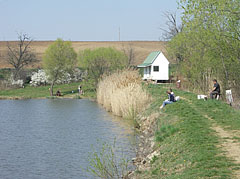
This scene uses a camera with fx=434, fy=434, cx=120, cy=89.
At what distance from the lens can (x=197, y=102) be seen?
2300cm

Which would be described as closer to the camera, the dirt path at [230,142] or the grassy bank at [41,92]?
the dirt path at [230,142]

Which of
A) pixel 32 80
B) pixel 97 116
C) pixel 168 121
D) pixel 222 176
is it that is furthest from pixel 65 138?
pixel 32 80

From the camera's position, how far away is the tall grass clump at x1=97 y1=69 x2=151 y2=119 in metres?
26.2

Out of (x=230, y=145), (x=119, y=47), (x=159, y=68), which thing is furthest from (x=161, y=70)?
(x=119, y=47)

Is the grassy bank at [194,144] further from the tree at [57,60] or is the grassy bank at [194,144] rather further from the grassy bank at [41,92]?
the tree at [57,60]

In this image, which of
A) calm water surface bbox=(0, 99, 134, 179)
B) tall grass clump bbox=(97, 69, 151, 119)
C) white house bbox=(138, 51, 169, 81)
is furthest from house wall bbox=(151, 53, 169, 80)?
calm water surface bbox=(0, 99, 134, 179)

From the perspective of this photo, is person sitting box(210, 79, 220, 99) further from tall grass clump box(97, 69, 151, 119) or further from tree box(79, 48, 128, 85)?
tree box(79, 48, 128, 85)

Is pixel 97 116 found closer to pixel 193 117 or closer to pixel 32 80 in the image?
pixel 193 117

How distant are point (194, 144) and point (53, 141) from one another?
10706 mm

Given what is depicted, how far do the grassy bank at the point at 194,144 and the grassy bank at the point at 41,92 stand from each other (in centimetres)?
3490

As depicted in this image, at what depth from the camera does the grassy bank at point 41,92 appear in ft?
182

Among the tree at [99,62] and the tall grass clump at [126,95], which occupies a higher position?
the tree at [99,62]

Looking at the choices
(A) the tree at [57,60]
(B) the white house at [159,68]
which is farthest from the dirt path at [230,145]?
(A) the tree at [57,60]

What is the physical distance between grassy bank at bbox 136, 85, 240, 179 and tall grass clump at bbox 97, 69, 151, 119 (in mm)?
5437
